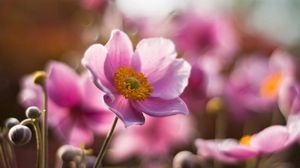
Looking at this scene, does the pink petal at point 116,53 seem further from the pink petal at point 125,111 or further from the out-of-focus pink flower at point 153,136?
the out-of-focus pink flower at point 153,136

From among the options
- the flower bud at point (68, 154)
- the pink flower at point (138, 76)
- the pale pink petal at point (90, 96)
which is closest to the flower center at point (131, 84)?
the pink flower at point (138, 76)

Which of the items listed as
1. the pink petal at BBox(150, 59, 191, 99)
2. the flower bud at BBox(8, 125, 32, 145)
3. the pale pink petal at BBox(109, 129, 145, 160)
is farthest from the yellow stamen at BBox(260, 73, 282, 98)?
the flower bud at BBox(8, 125, 32, 145)

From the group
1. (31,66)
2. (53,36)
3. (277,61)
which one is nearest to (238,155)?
(277,61)

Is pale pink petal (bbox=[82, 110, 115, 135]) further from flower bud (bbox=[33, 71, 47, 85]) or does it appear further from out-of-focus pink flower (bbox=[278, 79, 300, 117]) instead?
out-of-focus pink flower (bbox=[278, 79, 300, 117])

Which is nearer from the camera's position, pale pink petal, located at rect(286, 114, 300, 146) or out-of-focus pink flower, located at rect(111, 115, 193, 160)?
pale pink petal, located at rect(286, 114, 300, 146)

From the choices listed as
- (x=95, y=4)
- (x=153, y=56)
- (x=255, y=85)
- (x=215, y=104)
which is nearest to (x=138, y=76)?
(x=153, y=56)

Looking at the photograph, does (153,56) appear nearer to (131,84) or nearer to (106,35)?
(131,84)
